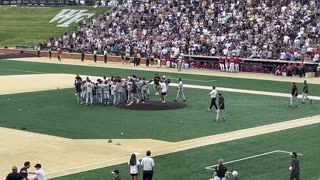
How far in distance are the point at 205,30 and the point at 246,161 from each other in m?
39.3

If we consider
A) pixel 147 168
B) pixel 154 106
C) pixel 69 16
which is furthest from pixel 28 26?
pixel 147 168

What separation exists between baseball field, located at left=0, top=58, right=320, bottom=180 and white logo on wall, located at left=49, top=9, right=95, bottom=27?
34879mm

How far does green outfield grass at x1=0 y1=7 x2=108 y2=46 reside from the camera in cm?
7625

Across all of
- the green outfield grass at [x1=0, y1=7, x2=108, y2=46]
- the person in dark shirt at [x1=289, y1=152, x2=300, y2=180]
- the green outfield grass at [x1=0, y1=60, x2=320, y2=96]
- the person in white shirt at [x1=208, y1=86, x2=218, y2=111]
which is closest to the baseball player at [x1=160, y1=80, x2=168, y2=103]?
the person in white shirt at [x1=208, y1=86, x2=218, y2=111]

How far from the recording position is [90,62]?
63.0m

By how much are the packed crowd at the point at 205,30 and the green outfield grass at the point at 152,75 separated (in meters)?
6.58

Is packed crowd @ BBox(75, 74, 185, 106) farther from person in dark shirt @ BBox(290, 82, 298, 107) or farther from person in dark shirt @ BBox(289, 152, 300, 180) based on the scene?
person in dark shirt @ BBox(289, 152, 300, 180)

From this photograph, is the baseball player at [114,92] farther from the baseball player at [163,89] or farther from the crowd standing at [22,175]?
the crowd standing at [22,175]

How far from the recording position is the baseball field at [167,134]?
21516mm

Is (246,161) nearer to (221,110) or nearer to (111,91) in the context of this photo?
(221,110)

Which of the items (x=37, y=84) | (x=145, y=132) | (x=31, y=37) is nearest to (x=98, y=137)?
(x=145, y=132)

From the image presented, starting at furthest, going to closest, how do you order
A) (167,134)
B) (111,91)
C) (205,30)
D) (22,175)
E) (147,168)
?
(205,30) → (111,91) → (167,134) → (147,168) → (22,175)

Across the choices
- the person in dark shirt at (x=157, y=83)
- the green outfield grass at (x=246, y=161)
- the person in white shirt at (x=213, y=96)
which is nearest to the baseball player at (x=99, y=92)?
the person in dark shirt at (x=157, y=83)

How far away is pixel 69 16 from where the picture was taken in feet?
261
